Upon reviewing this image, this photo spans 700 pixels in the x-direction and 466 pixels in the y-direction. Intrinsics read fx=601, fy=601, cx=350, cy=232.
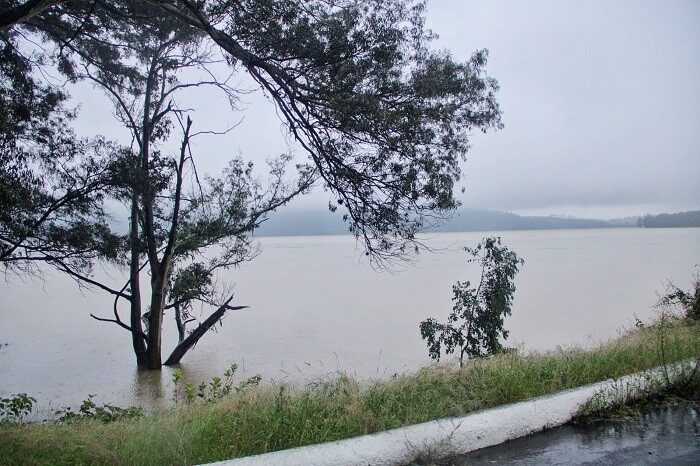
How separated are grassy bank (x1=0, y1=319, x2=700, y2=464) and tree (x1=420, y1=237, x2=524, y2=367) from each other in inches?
158

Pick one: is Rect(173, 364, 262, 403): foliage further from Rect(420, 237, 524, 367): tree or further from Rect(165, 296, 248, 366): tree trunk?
Rect(165, 296, 248, 366): tree trunk

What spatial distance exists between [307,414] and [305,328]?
17465 mm

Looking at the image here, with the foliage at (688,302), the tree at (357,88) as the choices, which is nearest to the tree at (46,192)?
the tree at (357,88)

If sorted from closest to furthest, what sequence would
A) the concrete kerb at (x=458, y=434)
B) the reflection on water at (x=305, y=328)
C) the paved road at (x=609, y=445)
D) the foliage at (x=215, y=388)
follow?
the concrete kerb at (x=458, y=434) → the paved road at (x=609, y=445) → the foliage at (x=215, y=388) → the reflection on water at (x=305, y=328)

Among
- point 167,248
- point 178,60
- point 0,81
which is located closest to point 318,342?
point 167,248

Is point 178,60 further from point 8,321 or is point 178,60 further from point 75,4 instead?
point 8,321

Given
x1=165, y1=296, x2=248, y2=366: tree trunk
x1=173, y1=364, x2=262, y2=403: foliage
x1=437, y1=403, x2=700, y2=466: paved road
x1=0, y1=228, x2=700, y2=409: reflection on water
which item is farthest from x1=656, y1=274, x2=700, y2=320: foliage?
x1=165, y1=296, x2=248, y2=366: tree trunk

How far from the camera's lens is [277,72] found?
669cm

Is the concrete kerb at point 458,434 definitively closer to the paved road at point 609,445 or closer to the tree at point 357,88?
the paved road at point 609,445

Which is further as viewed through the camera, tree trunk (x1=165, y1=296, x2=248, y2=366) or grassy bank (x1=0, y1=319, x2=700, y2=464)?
tree trunk (x1=165, y1=296, x2=248, y2=366)

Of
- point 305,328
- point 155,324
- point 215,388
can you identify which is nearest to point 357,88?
point 215,388

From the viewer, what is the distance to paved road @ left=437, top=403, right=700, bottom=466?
3572 mm

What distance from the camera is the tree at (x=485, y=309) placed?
939cm

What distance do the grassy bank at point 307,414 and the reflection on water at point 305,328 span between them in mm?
3178
